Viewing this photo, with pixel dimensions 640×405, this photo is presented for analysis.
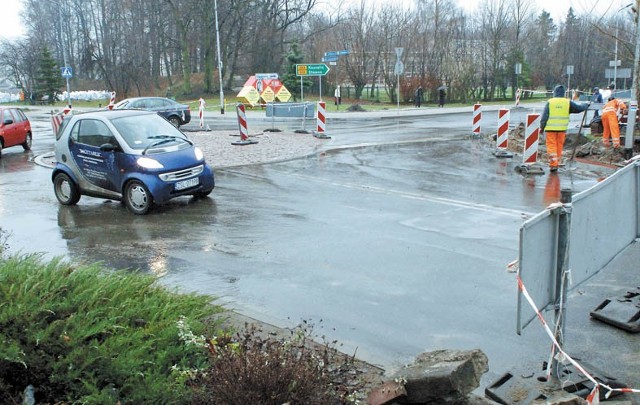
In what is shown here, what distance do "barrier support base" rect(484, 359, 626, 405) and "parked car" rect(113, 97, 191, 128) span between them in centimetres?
2779

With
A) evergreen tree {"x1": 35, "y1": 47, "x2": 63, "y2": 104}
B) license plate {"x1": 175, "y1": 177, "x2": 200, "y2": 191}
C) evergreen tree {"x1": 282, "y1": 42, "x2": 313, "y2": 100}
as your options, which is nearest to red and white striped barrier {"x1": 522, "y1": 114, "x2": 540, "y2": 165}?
license plate {"x1": 175, "y1": 177, "x2": 200, "y2": 191}

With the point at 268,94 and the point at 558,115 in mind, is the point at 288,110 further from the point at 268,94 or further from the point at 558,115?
the point at 558,115

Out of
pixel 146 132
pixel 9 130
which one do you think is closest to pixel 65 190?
pixel 146 132

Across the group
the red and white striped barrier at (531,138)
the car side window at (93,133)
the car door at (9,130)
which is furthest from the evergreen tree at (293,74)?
the car side window at (93,133)

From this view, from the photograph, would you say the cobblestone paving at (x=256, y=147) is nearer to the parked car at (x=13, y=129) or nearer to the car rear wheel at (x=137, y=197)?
the car rear wheel at (x=137, y=197)

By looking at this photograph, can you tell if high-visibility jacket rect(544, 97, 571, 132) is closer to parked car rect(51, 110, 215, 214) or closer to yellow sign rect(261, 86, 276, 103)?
parked car rect(51, 110, 215, 214)

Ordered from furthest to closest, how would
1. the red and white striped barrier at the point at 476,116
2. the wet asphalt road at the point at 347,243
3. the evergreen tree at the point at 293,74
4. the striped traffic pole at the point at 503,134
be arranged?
the evergreen tree at the point at 293,74 → the red and white striped barrier at the point at 476,116 → the striped traffic pole at the point at 503,134 → the wet asphalt road at the point at 347,243

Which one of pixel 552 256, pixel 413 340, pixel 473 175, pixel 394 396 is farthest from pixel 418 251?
pixel 473 175

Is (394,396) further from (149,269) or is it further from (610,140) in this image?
(610,140)

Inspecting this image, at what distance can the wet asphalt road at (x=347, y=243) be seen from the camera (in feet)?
19.5

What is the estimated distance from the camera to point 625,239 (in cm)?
571

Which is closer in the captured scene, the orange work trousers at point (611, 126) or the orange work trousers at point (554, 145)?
the orange work trousers at point (554, 145)

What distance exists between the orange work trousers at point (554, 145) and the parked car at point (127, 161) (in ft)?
27.2

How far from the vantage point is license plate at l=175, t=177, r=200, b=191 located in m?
11.5
